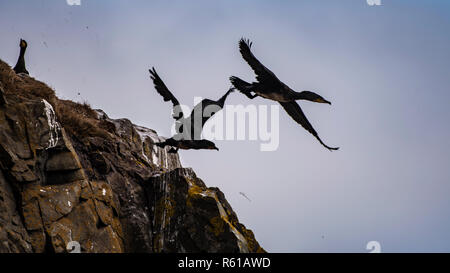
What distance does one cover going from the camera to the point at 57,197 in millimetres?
9508

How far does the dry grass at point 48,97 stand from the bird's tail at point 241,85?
3236mm

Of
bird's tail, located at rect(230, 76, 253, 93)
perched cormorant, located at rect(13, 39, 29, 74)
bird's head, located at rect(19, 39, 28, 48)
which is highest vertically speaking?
bird's head, located at rect(19, 39, 28, 48)

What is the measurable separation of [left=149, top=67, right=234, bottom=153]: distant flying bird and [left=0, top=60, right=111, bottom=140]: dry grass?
73.7 inches

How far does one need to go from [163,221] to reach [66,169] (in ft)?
7.16

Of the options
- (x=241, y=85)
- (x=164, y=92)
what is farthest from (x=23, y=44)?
(x=241, y=85)

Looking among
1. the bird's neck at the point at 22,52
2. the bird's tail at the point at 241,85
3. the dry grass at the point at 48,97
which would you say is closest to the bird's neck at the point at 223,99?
the bird's tail at the point at 241,85

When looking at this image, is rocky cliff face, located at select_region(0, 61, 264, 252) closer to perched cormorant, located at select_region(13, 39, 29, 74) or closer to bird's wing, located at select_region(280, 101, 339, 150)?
perched cormorant, located at select_region(13, 39, 29, 74)

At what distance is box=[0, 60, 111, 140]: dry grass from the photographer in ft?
33.8

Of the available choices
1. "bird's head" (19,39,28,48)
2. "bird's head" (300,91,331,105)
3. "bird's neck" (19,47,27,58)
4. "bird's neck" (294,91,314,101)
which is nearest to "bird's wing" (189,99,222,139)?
"bird's neck" (294,91,314,101)

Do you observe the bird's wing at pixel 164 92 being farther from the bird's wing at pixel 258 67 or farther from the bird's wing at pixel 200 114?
the bird's wing at pixel 258 67

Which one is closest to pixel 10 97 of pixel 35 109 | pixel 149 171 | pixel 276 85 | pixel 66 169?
pixel 35 109

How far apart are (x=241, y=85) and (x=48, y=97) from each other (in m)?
4.04

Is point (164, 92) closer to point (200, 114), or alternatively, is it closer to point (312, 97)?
point (200, 114)
